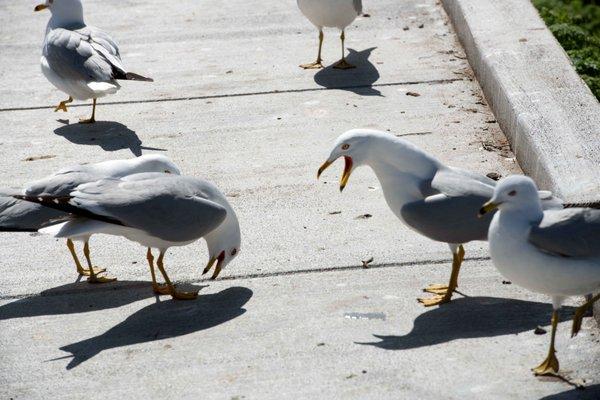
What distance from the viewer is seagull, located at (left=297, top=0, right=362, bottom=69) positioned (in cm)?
912

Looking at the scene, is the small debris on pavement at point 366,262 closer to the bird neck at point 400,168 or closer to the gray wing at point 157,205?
the bird neck at point 400,168

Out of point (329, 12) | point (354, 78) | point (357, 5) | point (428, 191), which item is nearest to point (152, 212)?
point (428, 191)

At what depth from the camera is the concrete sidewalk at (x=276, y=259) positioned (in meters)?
4.60

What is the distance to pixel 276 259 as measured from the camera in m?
5.84

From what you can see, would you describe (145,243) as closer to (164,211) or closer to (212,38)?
(164,211)

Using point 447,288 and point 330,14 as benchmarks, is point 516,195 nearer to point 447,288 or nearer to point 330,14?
point 447,288

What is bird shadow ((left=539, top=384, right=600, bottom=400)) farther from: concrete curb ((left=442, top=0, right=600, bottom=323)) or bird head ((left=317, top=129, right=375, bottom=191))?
bird head ((left=317, top=129, right=375, bottom=191))

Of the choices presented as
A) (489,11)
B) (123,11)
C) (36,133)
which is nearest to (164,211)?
(36,133)

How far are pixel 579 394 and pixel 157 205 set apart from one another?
91.4 inches

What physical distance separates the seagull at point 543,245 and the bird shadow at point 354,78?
4121 mm

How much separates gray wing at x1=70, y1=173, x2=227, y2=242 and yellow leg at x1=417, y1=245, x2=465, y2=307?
3.83 ft

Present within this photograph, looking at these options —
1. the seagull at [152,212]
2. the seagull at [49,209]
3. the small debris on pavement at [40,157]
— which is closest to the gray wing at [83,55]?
the small debris on pavement at [40,157]

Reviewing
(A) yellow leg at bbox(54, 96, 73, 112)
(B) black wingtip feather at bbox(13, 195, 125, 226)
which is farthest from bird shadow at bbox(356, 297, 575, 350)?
(A) yellow leg at bbox(54, 96, 73, 112)

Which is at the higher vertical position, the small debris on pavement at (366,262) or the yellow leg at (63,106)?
the small debris on pavement at (366,262)
